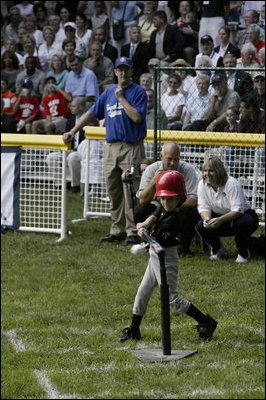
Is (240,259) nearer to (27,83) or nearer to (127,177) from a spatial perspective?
(127,177)

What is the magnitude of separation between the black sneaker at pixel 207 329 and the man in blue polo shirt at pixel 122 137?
155 inches

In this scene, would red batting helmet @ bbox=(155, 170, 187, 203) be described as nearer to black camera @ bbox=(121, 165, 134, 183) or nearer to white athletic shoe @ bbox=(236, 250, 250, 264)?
white athletic shoe @ bbox=(236, 250, 250, 264)

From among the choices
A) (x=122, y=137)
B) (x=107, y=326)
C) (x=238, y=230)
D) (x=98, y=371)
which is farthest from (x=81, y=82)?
(x=98, y=371)

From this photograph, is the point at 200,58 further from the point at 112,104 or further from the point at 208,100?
the point at 112,104

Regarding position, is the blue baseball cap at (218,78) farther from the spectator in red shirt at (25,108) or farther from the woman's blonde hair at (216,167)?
the spectator in red shirt at (25,108)

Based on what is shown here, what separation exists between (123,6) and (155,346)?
1199cm

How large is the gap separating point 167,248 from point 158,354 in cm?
85

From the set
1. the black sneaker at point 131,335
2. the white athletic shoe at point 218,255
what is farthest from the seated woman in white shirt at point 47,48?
A: the black sneaker at point 131,335

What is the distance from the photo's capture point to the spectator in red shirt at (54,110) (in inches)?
674

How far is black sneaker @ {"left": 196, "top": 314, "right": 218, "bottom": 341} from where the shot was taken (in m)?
8.45

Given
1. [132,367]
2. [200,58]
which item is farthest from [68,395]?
[200,58]

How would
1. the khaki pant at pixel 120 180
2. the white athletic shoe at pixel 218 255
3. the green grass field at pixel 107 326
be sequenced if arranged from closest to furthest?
the green grass field at pixel 107 326 → the white athletic shoe at pixel 218 255 → the khaki pant at pixel 120 180

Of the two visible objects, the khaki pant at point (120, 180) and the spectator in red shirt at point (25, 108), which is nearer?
the khaki pant at point (120, 180)

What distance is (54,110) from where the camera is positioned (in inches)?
685
